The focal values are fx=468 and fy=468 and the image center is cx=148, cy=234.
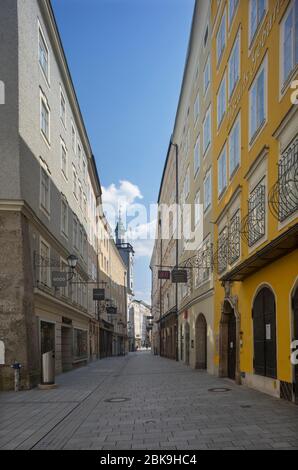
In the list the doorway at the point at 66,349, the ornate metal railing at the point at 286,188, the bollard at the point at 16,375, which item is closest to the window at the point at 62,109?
the doorway at the point at 66,349

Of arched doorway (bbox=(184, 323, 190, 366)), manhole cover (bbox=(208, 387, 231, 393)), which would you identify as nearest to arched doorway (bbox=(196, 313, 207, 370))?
arched doorway (bbox=(184, 323, 190, 366))

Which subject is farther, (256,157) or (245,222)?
(245,222)

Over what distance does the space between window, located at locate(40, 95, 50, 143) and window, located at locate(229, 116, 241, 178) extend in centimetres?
815

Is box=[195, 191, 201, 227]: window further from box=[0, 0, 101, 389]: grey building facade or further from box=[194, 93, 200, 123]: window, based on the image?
box=[0, 0, 101, 389]: grey building facade

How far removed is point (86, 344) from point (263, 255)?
25748 millimetres

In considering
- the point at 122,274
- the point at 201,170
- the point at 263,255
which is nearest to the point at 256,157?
the point at 263,255

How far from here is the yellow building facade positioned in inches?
455

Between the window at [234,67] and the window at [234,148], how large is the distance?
1635 millimetres

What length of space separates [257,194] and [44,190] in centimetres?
1035

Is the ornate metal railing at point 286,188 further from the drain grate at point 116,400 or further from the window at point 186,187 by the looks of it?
the window at point 186,187

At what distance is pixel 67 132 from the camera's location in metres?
27.9

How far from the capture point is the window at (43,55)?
20750mm

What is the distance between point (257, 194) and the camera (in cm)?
1432

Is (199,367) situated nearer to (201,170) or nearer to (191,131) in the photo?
(201,170)
